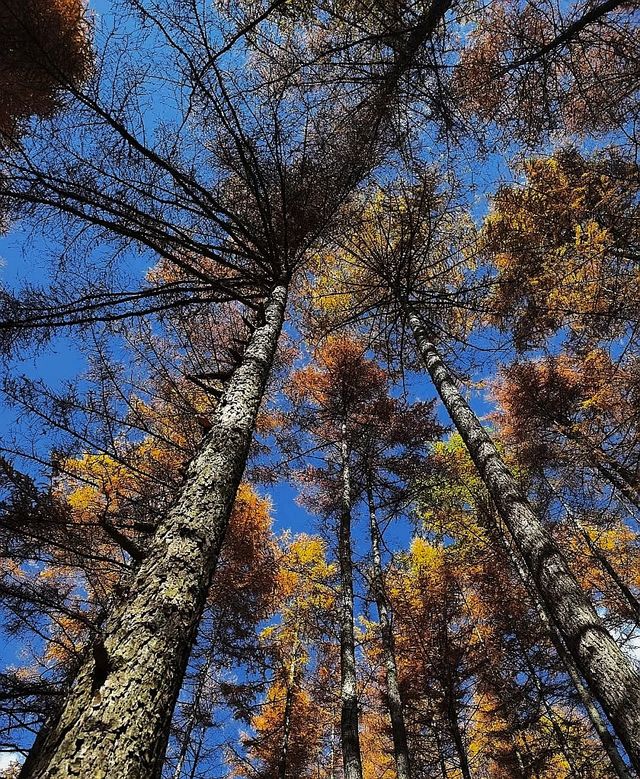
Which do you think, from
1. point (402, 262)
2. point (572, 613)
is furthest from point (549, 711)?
point (402, 262)

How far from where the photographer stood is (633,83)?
5.75 meters

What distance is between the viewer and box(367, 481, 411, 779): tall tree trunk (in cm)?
680

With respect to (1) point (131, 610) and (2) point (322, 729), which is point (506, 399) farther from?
(1) point (131, 610)

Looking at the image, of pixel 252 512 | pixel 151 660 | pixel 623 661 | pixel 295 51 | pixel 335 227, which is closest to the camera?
pixel 151 660

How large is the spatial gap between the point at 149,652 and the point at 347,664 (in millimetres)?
6442

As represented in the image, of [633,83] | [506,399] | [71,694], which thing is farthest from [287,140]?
[506,399]

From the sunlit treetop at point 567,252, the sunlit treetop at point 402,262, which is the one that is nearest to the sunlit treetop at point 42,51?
the sunlit treetop at point 402,262

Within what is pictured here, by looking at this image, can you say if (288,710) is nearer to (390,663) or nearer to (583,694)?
(390,663)

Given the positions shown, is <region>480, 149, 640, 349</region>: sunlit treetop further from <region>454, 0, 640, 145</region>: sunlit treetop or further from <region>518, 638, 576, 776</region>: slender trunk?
<region>518, 638, 576, 776</region>: slender trunk

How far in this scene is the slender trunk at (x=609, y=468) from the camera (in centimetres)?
818

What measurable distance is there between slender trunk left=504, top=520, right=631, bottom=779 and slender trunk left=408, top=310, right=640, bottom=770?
3068 millimetres

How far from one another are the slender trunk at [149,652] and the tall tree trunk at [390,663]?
638 centimetres

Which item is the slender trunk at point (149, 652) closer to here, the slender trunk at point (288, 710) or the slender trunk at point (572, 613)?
the slender trunk at point (572, 613)

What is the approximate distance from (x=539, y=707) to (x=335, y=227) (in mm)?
10131
